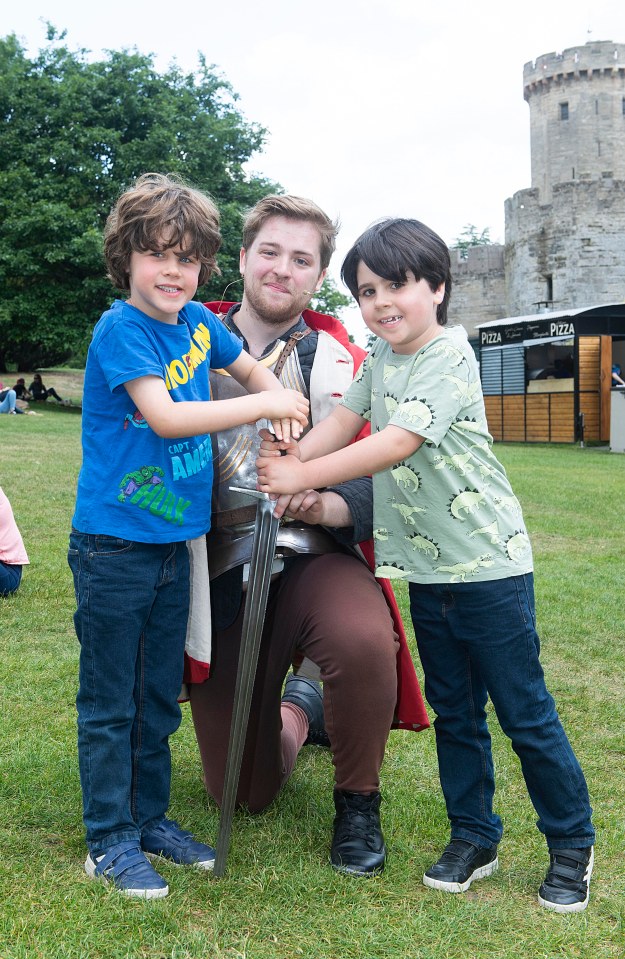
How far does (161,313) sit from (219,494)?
665mm

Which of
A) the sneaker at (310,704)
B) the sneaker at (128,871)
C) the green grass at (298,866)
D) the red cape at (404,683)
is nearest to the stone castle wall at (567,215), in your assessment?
the green grass at (298,866)

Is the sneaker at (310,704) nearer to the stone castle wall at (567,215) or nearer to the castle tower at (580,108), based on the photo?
the stone castle wall at (567,215)

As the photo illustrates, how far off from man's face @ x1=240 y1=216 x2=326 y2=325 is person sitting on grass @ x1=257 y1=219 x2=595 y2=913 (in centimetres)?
53

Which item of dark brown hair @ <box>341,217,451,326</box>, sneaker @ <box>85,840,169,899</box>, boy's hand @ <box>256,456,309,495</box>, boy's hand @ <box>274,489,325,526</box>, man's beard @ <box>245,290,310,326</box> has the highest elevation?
dark brown hair @ <box>341,217,451,326</box>

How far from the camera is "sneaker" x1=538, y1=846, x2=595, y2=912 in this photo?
2553mm

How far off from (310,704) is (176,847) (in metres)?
1.10

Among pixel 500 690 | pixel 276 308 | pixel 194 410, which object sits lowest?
pixel 500 690

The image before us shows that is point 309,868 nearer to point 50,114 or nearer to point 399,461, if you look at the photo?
point 399,461

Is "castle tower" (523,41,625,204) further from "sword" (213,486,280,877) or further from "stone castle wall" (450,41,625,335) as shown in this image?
"sword" (213,486,280,877)

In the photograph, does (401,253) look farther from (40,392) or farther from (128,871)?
(40,392)

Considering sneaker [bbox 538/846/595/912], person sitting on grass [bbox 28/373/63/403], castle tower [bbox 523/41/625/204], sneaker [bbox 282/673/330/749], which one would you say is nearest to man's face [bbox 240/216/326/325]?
sneaker [bbox 282/673/330/749]

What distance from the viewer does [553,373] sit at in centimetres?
2505

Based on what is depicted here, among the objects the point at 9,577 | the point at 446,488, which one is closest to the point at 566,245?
the point at 9,577

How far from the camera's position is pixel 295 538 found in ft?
10.1
